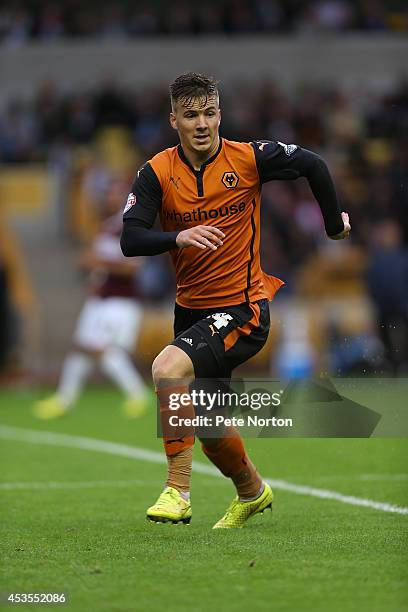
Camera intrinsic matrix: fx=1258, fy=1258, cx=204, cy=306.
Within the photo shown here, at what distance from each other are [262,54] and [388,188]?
901cm

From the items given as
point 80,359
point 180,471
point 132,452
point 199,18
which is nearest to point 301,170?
point 180,471

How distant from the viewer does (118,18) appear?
28.8 m

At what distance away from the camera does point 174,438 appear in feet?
20.5

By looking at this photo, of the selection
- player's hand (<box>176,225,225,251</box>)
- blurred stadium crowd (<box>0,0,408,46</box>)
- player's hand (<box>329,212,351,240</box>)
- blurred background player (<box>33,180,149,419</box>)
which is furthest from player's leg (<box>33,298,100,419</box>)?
blurred stadium crowd (<box>0,0,408,46</box>)

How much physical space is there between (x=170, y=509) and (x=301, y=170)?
6.05 feet

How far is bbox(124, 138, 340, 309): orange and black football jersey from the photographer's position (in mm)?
6352

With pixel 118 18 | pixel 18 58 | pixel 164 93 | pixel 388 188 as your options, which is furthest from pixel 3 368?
pixel 118 18

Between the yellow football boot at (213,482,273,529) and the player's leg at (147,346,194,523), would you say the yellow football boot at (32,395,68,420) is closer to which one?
the yellow football boot at (213,482,273,529)

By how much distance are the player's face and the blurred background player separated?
290 inches

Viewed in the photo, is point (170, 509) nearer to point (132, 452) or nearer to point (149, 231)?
point (149, 231)

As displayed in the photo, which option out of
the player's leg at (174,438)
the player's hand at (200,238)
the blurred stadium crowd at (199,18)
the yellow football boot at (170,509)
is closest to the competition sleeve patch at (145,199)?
the player's hand at (200,238)

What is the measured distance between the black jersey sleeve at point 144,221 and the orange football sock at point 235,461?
3.49ft

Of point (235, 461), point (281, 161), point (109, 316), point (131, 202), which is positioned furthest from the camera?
point (109, 316)

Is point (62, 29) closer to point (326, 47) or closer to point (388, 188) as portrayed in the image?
point (326, 47)
